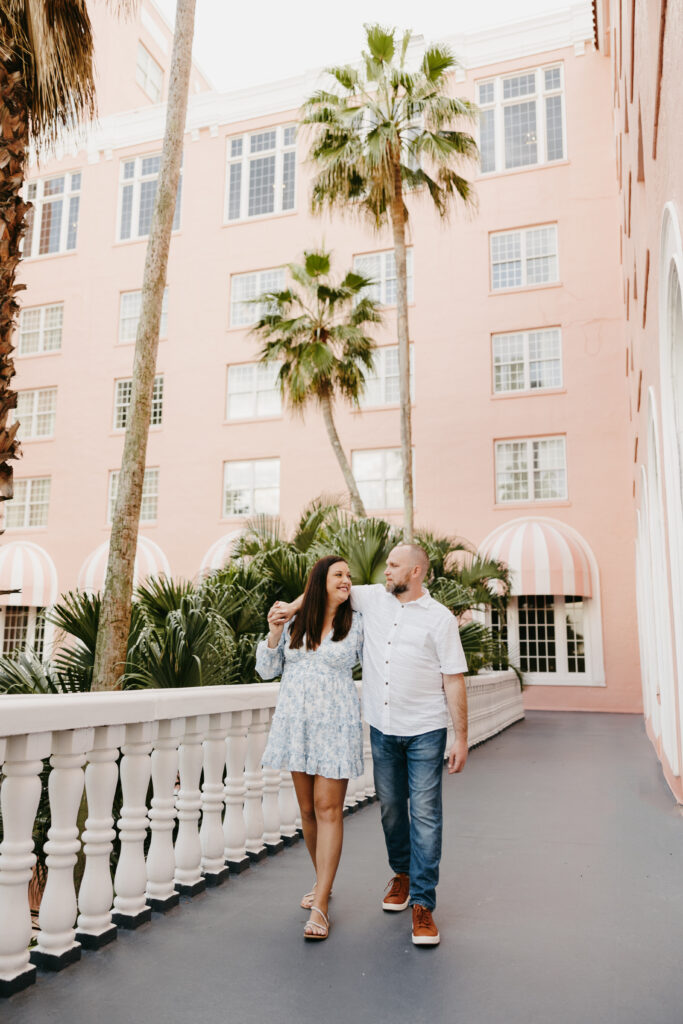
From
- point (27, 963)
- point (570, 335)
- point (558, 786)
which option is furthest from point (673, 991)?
point (570, 335)

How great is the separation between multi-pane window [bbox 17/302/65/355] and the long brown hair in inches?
1140

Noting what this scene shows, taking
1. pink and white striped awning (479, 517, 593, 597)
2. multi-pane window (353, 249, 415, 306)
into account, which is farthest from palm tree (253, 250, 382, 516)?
multi-pane window (353, 249, 415, 306)

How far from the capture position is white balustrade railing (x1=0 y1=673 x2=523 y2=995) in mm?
3109

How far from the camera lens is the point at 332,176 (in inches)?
618

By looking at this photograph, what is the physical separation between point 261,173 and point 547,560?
1695cm

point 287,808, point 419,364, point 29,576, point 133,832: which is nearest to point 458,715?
point 133,832

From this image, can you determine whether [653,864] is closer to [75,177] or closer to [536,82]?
[536,82]

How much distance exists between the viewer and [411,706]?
159 inches

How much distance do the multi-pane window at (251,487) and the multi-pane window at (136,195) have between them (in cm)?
997

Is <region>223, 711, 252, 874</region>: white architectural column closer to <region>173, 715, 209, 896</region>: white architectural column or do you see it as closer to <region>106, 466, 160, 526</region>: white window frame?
<region>173, 715, 209, 896</region>: white architectural column

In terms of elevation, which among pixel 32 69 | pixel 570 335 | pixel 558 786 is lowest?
pixel 558 786

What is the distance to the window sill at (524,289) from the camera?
23.0 meters

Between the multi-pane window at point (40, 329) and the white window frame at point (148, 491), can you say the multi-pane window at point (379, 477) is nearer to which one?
the white window frame at point (148, 491)

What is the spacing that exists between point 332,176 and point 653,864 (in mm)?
13888
